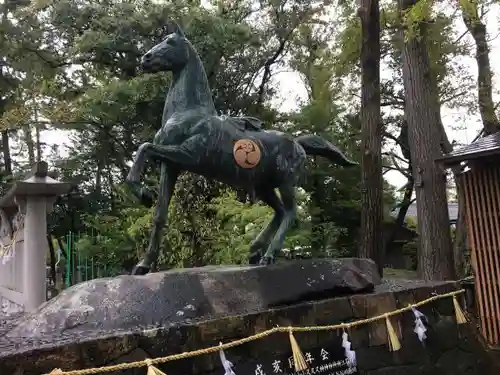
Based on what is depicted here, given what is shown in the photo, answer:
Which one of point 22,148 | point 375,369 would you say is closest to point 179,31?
point 375,369

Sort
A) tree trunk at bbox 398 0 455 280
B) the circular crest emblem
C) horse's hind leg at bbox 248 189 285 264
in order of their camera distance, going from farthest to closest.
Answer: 1. tree trunk at bbox 398 0 455 280
2. horse's hind leg at bbox 248 189 285 264
3. the circular crest emblem

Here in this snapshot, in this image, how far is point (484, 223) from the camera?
24.8ft

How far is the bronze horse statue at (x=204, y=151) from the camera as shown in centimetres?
471

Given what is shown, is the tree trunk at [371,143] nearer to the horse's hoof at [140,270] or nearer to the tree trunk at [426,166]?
the tree trunk at [426,166]

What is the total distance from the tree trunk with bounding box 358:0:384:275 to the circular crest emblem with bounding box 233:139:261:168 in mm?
3802

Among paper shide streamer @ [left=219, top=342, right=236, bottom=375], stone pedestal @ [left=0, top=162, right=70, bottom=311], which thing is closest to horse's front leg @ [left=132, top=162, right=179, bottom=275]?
paper shide streamer @ [left=219, top=342, right=236, bottom=375]

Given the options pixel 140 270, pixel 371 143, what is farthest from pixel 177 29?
pixel 371 143

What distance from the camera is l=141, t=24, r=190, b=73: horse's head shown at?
16.3ft

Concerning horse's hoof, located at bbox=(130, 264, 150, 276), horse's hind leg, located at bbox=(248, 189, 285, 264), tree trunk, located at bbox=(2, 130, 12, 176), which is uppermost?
tree trunk, located at bbox=(2, 130, 12, 176)

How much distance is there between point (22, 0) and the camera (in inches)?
622

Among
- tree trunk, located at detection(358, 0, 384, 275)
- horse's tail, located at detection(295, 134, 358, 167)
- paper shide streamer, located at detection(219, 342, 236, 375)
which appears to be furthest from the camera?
tree trunk, located at detection(358, 0, 384, 275)

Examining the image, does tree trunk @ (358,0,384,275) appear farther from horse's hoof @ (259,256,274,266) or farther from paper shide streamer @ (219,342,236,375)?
paper shide streamer @ (219,342,236,375)

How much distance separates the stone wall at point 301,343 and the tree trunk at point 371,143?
220 cm

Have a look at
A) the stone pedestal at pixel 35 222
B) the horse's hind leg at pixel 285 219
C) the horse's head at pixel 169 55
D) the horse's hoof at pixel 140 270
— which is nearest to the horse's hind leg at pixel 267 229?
the horse's hind leg at pixel 285 219
